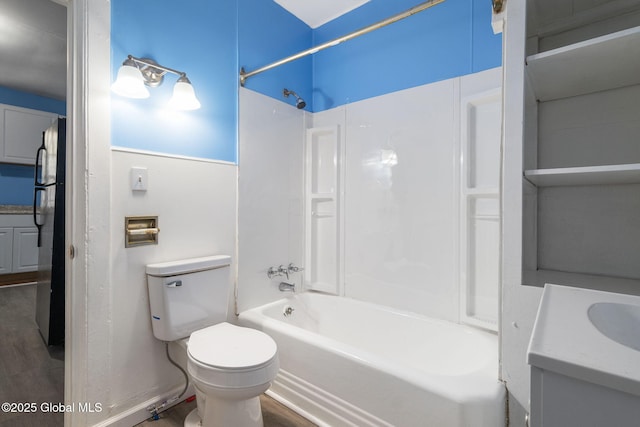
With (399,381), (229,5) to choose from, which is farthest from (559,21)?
(229,5)

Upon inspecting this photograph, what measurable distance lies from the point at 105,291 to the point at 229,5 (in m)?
1.81

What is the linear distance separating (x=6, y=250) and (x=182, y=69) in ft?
13.4

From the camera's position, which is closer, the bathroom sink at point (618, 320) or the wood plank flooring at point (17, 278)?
the bathroom sink at point (618, 320)

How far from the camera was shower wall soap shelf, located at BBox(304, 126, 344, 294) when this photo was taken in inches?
90.0

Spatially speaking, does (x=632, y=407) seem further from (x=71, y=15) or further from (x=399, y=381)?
(x=71, y=15)

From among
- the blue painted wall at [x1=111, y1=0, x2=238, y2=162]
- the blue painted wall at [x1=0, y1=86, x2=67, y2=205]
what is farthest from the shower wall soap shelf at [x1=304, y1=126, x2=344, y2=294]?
the blue painted wall at [x1=0, y1=86, x2=67, y2=205]

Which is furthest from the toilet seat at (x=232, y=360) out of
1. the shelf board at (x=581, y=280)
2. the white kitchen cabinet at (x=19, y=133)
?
the white kitchen cabinet at (x=19, y=133)

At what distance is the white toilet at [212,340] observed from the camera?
1219mm

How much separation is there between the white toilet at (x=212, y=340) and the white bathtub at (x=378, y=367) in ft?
0.90

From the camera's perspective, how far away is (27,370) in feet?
6.38

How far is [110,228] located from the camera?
143 cm

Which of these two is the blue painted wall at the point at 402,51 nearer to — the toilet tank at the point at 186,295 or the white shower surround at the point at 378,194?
the white shower surround at the point at 378,194

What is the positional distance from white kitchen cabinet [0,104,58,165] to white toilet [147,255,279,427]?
4.03m

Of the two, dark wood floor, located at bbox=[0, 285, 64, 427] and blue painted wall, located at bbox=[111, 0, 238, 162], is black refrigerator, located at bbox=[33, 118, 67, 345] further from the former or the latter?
blue painted wall, located at bbox=[111, 0, 238, 162]
